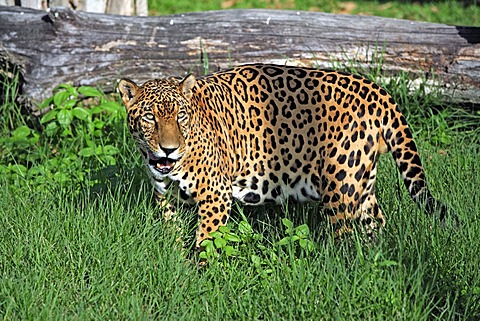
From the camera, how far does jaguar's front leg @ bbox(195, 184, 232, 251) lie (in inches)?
209

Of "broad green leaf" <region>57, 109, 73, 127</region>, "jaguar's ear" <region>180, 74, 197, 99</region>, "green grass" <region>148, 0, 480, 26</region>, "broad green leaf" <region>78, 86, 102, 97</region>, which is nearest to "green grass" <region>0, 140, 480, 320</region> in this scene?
"jaguar's ear" <region>180, 74, 197, 99</region>

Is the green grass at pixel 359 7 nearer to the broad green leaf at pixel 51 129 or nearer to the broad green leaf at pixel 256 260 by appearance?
the broad green leaf at pixel 51 129

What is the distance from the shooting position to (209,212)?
5.32 m

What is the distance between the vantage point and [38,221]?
5520mm

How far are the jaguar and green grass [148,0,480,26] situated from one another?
7041mm

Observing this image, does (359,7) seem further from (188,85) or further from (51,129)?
(188,85)

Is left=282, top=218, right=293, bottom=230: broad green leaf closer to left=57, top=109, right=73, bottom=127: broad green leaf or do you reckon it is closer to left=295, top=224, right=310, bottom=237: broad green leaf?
left=295, top=224, right=310, bottom=237: broad green leaf

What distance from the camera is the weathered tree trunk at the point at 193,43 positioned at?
Answer: 7.36 metres

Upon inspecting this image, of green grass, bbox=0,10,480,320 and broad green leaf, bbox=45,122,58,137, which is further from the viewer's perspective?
broad green leaf, bbox=45,122,58,137

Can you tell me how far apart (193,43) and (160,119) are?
2516 mm

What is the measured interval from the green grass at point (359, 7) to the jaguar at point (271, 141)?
7041 mm

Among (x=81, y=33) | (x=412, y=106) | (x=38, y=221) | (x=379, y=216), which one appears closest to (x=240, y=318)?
(x=379, y=216)

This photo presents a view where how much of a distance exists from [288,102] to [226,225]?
96 cm

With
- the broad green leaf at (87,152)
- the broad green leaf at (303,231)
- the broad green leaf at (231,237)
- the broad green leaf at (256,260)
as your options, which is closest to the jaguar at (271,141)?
the broad green leaf at (231,237)
